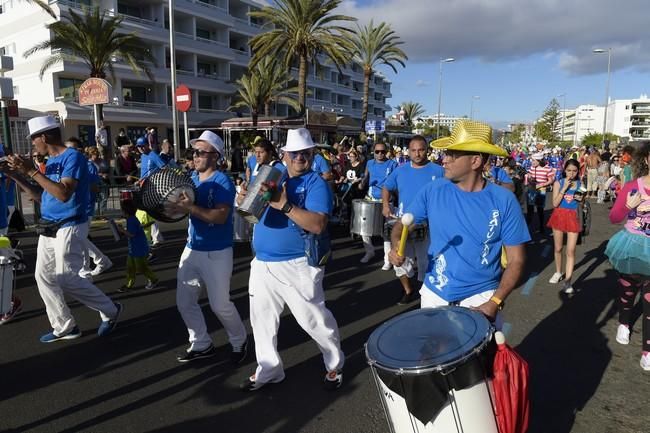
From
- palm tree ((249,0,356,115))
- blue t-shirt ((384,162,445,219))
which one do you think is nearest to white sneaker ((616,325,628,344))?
blue t-shirt ((384,162,445,219))

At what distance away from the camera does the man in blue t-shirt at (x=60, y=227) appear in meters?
4.19

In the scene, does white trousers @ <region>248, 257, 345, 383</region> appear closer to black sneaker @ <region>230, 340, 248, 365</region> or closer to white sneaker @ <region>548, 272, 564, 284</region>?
black sneaker @ <region>230, 340, 248, 365</region>

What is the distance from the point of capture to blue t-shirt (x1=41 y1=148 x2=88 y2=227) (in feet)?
13.8

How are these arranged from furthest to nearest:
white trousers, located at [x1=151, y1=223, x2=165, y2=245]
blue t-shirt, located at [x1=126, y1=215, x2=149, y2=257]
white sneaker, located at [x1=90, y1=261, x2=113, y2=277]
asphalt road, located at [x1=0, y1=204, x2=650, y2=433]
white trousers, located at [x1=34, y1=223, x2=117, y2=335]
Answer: white trousers, located at [x1=151, y1=223, x2=165, y2=245] < white sneaker, located at [x1=90, y1=261, x2=113, y2=277] < blue t-shirt, located at [x1=126, y1=215, x2=149, y2=257] < white trousers, located at [x1=34, y1=223, x2=117, y2=335] < asphalt road, located at [x1=0, y1=204, x2=650, y2=433]

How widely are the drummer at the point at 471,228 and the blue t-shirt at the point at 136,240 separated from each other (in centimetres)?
433

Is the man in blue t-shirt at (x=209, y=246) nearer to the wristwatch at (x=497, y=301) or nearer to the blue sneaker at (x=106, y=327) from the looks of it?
the blue sneaker at (x=106, y=327)

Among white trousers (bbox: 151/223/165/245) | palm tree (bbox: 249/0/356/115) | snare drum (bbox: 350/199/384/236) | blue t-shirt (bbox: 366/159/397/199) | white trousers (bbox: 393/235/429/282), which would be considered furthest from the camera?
palm tree (bbox: 249/0/356/115)

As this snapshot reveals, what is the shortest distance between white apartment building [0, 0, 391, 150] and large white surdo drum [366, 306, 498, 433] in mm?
23581

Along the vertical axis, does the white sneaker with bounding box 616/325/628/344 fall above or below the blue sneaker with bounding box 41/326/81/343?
above

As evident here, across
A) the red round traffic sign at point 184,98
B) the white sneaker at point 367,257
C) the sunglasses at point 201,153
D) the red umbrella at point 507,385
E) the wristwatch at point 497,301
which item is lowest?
the white sneaker at point 367,257

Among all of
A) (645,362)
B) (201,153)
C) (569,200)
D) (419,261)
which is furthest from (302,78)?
(645,362)

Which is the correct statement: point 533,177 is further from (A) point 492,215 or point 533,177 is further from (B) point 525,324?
(A) point 492,215

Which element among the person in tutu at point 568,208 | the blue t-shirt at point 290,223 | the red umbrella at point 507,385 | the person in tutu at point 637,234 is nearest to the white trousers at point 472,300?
the red umbrella at point 507,385

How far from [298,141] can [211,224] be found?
3.29 feet
